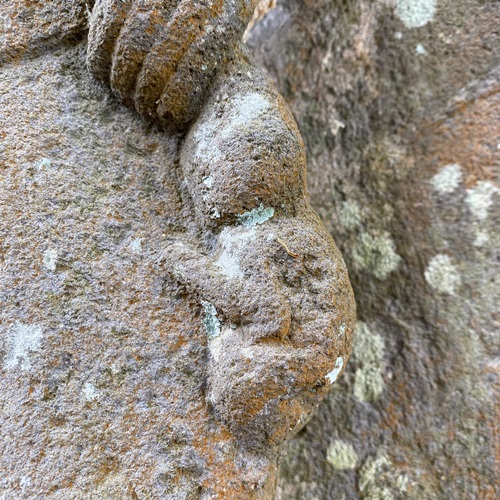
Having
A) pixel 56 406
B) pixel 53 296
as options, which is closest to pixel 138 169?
pixel 53 296

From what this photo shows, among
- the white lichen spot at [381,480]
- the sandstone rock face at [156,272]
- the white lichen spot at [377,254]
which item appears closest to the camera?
the sandstone rock face at [156,272]

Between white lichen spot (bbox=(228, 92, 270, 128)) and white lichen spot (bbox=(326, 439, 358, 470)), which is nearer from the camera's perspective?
white lichen spot (bbox=(228, 92, 270, 128))

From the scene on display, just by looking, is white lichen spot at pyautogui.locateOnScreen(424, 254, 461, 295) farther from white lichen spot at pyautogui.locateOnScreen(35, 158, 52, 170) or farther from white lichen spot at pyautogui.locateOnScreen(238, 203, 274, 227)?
white lichen spot at pyautogui.locateOnScreen(35, 158, 52, 170)

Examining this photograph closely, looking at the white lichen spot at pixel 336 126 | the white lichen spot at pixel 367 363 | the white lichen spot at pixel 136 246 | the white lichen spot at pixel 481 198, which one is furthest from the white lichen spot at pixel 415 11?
the white lichen spot at pixel 136 246

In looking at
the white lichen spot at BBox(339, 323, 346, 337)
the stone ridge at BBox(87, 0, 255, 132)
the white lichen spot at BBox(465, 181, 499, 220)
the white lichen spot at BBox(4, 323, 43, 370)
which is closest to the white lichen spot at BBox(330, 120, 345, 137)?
the white lichen spot at BBox(465, 181, 499, 220)

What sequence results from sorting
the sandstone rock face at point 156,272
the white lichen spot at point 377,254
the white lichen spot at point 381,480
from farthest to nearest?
the white lichen spot at point 377,254
the white lichen spot at point 381,480
the sandstone rock face at point 156,272

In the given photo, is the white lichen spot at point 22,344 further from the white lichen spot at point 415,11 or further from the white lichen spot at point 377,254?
the white lichen spot at point 415,11
